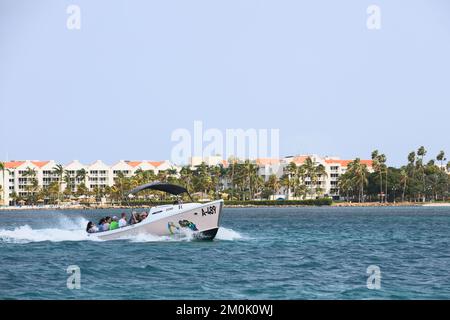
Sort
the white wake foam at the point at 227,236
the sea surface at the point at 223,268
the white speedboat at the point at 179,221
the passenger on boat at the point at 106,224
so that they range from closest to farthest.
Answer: the sea surface at the point at 223,268 < the white speedboat at the point at 179,221 < the passenger on boat at the point at 106,224 < the white wake foam at the point at 227,236

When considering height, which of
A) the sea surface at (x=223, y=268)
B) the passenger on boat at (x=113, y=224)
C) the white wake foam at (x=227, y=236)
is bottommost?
the sea surface at (x=223, y=268)

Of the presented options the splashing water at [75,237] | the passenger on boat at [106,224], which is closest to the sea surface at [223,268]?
the splashing water at [75,237]

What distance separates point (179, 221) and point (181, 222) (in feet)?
0.49

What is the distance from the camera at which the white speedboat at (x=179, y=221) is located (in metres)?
41.9

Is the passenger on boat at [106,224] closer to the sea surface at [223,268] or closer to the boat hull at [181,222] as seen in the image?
the boat hull at [181,222]

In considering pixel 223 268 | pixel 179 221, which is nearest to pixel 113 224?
pixel 179 221

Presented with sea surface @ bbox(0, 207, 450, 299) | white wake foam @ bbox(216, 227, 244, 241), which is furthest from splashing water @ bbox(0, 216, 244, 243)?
sea surface @ bbox(0, 207, 450, 299)

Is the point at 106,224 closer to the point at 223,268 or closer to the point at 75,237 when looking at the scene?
the point at 75,237

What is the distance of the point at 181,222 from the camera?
140 feet

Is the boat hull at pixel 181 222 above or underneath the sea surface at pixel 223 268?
above

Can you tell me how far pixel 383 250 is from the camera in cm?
4197
